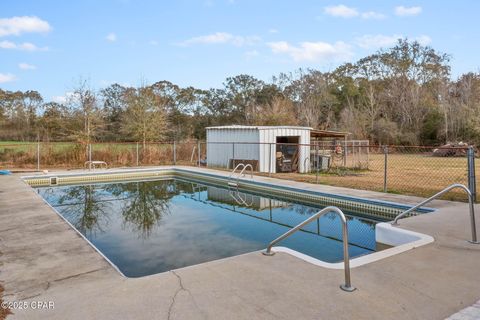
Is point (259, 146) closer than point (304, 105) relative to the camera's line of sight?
Yes

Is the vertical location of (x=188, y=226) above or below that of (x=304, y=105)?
below

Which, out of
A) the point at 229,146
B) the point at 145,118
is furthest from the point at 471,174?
the point at 145,118

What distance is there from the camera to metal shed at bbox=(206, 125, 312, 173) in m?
13.9

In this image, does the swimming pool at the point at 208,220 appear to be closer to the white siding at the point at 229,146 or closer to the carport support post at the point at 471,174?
the carport support post at the point at 471,174

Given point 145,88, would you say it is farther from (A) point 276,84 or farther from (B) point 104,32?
(A) point 276,84

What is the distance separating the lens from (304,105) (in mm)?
34625

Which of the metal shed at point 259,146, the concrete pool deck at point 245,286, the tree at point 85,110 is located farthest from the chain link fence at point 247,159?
the concrete pool deck at point 245,286

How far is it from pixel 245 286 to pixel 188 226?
12.7 ft

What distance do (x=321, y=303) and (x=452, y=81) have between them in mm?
37300

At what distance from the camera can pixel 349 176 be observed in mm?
12711

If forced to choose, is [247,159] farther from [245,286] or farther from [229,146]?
[245,286]

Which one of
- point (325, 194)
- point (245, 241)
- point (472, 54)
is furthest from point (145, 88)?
point (472, 54)

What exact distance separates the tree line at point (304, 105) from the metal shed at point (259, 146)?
228 inches

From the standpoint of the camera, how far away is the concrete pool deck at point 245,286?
109 inches
